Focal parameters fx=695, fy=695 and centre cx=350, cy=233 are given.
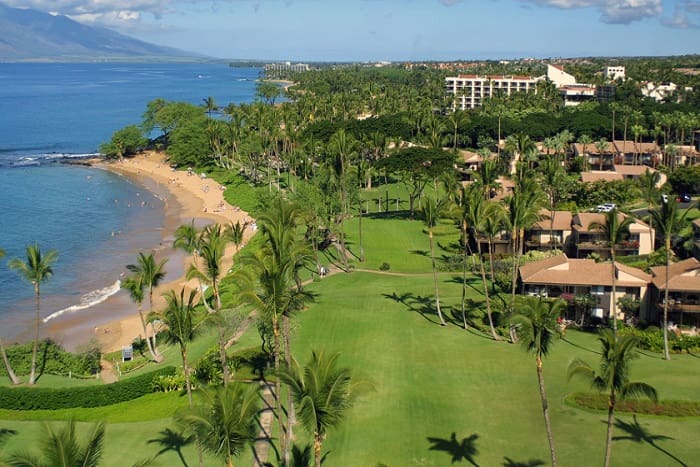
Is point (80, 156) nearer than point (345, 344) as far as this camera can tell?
No

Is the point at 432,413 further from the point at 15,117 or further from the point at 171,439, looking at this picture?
the point at 15,117

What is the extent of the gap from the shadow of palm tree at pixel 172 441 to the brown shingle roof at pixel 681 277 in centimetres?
2942

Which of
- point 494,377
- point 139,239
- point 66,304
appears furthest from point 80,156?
point 494,377

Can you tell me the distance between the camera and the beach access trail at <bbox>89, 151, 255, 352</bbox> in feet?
168

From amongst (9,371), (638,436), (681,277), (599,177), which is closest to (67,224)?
(9,371)

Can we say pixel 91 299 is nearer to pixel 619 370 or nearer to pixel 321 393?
pixel 321 393

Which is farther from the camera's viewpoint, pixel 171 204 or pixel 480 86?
pixel 480 86

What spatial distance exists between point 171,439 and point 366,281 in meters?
26.8

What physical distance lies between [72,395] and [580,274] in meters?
31.4

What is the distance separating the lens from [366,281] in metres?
55.2

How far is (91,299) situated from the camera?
5838 centimetres

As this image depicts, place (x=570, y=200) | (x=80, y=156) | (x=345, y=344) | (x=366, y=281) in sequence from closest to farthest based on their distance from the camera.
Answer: (x=345, y=344)
(x=366, y=281)
(x=570, y=200)
(x=80, y=156)

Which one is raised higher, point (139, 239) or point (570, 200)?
point (570, 200)

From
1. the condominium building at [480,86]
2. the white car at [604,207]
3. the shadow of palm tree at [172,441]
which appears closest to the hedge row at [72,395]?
the shadow of palm tree at [172,441]
